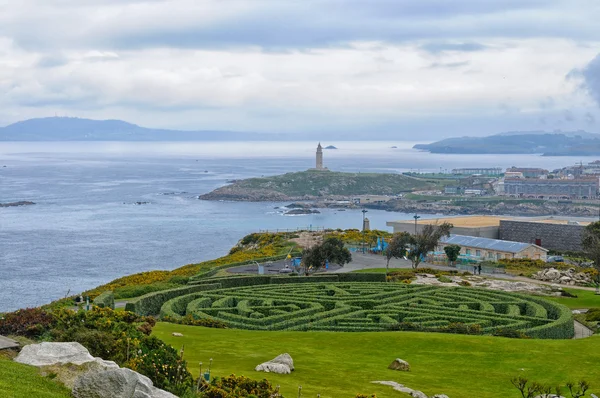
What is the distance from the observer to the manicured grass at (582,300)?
4150 cm

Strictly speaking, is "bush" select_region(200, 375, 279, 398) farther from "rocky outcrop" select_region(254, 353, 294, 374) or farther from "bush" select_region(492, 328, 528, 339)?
"bush" select_region(492, 328, 528, 339)

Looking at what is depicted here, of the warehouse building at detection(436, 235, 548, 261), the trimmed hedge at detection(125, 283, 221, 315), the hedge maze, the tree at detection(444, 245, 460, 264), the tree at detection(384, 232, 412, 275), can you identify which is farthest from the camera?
the warehouse building at detection(436, 235, 548, 261)

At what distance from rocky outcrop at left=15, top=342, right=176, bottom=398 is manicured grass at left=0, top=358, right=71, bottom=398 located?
0.93 ft

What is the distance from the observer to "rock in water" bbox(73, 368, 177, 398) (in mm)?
14023

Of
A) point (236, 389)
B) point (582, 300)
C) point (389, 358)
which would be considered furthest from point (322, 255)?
point (236, 389)

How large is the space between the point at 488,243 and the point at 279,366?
49539 millimetres

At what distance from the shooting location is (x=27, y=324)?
22.5 meters

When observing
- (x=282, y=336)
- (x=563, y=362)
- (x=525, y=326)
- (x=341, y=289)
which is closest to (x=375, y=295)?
(x=341, y=289)

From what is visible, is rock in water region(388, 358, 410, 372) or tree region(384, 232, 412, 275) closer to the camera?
rock in water region(388, 358, 410, 372)

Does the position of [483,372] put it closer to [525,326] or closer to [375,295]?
[525,326]

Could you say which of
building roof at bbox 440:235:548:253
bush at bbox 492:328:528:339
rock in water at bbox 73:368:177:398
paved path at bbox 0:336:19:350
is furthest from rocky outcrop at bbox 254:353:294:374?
building roof at bbox 440:235:548:253

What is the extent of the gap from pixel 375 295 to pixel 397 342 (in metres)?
11.7

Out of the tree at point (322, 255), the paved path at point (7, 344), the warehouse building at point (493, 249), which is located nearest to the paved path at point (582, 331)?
the tree at point (322, 255)

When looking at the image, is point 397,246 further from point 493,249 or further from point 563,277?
point 493,249
